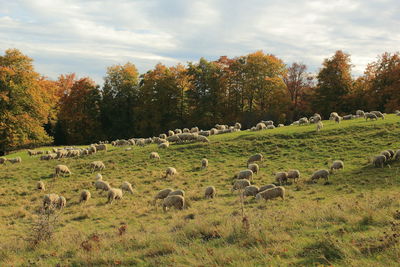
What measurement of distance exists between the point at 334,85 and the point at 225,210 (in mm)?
50003

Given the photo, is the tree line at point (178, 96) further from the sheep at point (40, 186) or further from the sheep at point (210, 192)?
the sheep at point (210, 192)

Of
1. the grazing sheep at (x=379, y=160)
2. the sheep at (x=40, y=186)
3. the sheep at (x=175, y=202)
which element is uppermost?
the grazing sheep at (x=379, y=160)

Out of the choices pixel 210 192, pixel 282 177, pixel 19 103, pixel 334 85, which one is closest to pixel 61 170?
pixel 210 192

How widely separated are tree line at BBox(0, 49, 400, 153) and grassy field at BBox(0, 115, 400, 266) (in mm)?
19378

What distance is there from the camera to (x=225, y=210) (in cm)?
1684

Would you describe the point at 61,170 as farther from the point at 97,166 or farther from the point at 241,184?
the point at 241,184

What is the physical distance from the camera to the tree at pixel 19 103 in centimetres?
4888

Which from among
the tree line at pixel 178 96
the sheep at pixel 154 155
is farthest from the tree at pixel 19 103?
the sheep at pixel 154 155

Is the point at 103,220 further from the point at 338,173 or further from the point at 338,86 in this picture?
the point at 338,86

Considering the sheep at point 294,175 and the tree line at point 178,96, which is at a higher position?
the tree line at point 178,96

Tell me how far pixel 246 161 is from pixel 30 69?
39671 mm

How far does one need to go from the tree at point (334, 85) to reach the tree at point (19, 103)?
46159mm

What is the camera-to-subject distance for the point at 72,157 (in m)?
37.4

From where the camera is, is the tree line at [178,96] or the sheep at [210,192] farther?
the tree line at [178,96]
